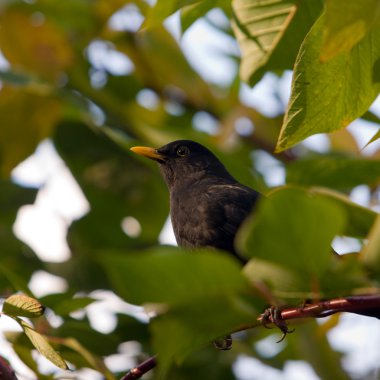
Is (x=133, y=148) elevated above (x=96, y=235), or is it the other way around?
(x=133, y=148)

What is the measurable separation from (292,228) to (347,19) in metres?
0.52

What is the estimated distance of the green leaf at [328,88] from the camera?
2023 millimetres

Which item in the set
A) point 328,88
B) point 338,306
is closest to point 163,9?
point 328,88

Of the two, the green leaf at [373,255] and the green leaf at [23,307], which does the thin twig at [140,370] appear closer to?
the green leaf at [23,307]

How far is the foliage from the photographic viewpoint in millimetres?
1334

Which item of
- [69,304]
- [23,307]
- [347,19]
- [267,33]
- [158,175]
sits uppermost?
[347,19]

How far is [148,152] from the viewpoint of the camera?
15.9 ft

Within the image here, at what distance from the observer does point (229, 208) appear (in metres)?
3.91

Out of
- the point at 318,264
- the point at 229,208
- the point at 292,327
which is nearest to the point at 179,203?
the point at 229,208

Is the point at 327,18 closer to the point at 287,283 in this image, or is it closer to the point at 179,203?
the point at 287,283

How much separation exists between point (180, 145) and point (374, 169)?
84.8 inches

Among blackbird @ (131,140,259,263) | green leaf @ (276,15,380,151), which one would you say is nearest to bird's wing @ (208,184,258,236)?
blackbird @ (131,140,259,263)

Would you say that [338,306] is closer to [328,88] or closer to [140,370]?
[328,88]

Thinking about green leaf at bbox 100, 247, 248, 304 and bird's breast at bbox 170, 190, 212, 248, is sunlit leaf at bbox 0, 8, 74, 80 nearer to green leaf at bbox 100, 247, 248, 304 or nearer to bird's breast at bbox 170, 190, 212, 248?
bird's breast at bbox 170, 190, 212, 248
